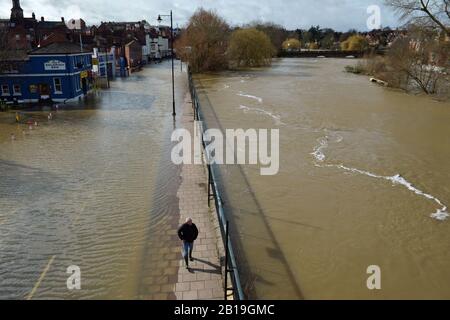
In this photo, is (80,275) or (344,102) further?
(344,102)

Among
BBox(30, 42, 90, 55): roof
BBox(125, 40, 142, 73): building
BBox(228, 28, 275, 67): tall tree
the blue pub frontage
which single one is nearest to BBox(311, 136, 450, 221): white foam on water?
the blue pub frontage

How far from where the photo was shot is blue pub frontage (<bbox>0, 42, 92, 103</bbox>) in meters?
27.6

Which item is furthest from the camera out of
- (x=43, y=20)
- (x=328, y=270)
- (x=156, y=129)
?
(x=43, y=20)

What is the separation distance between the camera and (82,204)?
11.3m

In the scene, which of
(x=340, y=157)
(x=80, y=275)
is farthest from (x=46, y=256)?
(x=340, y=157)

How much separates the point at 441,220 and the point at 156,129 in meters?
14.5

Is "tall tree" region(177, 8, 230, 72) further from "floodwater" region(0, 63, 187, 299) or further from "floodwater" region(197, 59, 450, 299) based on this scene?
"floodwater" region(0, 63, 187, 299)

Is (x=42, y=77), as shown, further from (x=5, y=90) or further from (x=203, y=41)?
(x=203, y=41)

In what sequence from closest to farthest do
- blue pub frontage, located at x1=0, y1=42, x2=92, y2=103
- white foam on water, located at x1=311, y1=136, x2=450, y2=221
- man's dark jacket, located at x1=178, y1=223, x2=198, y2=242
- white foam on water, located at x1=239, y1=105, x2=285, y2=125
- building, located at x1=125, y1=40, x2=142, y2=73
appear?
1. man's dark jacket, located at x1=178, y1=223, x2=198, y2=242
2. white foam on water, located at x1=311, y1=136, x2=450, y2=221
3. white foam on water, located at x1=239, y1=105, x2=285, y2=125
4. blue pub frontage, located at x1=0, y1=42, x2=92, y2=103
5. building, located at x1=125, y1=40, x2=142, y2=73

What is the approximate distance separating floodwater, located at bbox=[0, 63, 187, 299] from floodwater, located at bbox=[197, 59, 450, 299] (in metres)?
2.59

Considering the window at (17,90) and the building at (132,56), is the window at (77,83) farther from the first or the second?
the building at (132,56)

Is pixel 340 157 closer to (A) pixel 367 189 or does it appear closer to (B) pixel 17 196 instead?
(A) pixel 367 189

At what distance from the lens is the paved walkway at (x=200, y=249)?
7.23 m
